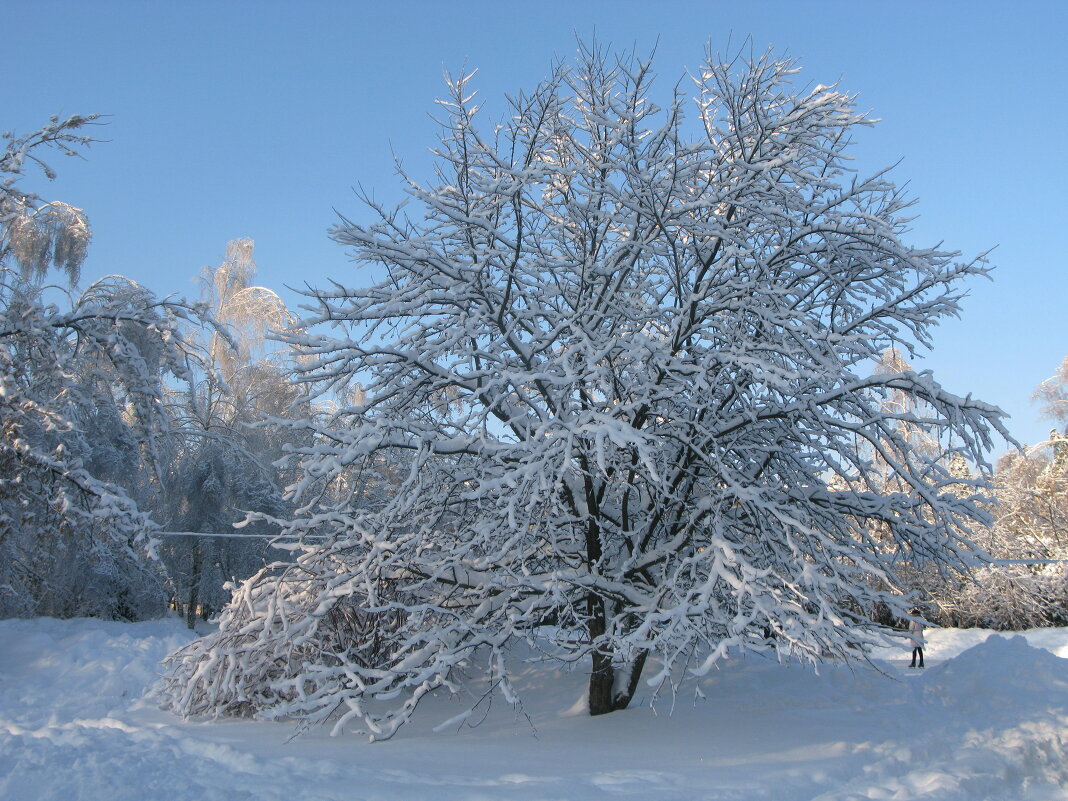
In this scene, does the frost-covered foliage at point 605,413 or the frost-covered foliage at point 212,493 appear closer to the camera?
the frost-covered foliage at point 605,413

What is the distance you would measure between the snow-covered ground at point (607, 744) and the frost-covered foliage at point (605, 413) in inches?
25.6

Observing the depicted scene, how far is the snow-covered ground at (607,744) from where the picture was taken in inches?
173

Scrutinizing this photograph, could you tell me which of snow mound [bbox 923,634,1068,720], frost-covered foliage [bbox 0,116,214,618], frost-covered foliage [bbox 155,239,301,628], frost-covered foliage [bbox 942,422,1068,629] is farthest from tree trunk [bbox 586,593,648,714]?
frost-covered foliage [bbox 942,422,1068,629]

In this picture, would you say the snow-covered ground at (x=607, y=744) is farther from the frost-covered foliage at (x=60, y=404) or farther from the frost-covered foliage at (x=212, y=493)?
the frost-covered foliage at (x=212, y=493)

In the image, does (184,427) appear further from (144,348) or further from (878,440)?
(878,440)

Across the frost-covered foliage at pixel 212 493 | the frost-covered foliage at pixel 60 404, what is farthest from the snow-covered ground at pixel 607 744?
the frost-covered foliage at pixel 212 493

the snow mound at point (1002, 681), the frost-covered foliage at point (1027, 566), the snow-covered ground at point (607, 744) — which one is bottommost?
the snow-covered ground at point (607, 744)

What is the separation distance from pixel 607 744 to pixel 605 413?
8.99 ft

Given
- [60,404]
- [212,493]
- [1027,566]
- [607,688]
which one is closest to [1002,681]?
[607,688]

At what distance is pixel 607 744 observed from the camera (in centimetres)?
645

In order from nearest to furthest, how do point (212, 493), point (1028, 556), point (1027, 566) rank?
point (212, 493), point (1027, 566), point (1028, 556)

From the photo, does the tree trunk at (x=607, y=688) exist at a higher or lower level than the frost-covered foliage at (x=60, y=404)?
lower

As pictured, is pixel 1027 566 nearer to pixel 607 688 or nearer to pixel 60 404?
pixel 607 688

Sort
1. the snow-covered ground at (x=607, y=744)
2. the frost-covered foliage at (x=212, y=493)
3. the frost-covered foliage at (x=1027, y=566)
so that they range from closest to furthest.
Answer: the snow-covered ground at (x=607, y=744)
the frost-covered foliage at (x=212, y=493)
the frost-covered foliage at (x=1027, y=566)
